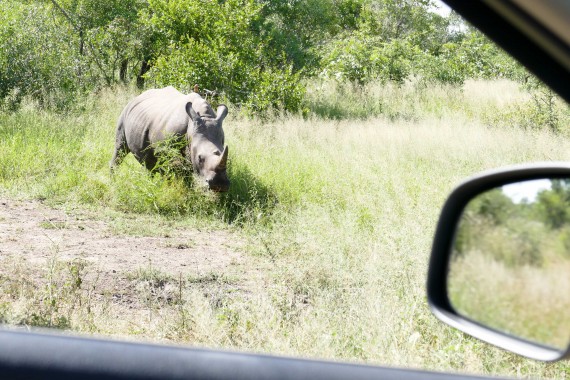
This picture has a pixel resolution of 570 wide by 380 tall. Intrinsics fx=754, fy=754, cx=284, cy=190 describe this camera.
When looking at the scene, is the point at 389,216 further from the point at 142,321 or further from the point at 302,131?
the point at 302,131

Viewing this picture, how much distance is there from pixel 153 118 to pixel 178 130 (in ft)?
2.00

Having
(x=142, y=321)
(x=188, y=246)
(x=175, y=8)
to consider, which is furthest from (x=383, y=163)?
(x=175, y=8)

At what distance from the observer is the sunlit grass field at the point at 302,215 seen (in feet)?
13.8

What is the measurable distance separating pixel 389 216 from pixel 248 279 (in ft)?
5.16

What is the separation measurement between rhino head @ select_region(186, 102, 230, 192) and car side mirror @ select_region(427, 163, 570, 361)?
21.6ft

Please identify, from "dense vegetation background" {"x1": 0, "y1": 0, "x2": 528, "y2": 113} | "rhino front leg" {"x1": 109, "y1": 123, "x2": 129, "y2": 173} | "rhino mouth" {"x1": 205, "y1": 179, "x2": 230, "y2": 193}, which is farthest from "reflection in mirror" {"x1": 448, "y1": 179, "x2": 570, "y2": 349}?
"dense vegetation background" {"x1": 0, "y1": 0, "x2": 528, "y2": 113}

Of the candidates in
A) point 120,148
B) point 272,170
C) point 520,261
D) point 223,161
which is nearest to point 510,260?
point 520,261

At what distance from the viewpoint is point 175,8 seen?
539 inches

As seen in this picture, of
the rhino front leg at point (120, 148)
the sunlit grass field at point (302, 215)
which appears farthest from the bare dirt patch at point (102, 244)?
the rhino front leg at point (120, 148)

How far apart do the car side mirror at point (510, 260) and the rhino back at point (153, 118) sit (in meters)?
7.53

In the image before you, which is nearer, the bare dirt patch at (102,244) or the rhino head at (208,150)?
the bare dirt patch at (102,244)

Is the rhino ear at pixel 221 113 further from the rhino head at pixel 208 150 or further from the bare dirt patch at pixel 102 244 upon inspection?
the bare dirt patch at pixel 102 244

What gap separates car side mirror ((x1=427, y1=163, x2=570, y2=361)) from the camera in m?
1.10

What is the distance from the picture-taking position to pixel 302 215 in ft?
24.4
